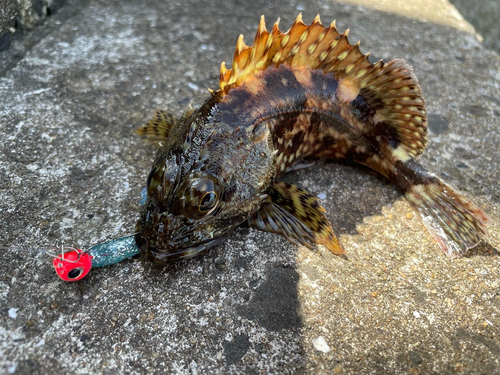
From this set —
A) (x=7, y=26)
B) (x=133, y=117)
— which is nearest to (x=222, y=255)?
(x=133, y=117)

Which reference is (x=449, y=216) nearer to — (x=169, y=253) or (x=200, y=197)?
(x=200, y=197)

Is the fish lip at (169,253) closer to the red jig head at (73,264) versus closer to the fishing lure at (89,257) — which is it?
the fishing lure at (89,257)

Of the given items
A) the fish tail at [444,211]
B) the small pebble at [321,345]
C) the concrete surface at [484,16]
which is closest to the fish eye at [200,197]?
the small pebble at [321,345]

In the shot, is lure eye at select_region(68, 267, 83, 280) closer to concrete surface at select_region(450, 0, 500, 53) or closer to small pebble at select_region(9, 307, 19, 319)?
small pebble at select_region(9, 307, 19, 319)

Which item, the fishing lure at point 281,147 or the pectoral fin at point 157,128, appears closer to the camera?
the fishing lure at point 281,147

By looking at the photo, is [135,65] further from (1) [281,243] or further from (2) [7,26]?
(1) [281,243]

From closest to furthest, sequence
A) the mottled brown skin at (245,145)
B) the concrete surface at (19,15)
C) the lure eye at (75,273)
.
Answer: the lure eye at (75,273) < the mottled brown skin at (245,145) < the concrete surface at (19,15)

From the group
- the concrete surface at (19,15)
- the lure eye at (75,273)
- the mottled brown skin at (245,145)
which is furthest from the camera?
the concrete surface at (19,15)
